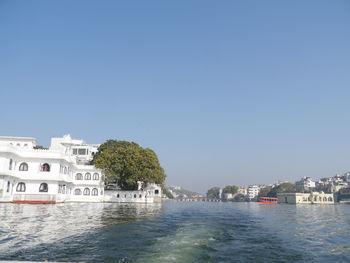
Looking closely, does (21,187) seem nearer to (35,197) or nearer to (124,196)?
(35,197)

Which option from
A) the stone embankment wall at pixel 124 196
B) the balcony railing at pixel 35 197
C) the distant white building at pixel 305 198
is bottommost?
the distant white building at pixel 305 198

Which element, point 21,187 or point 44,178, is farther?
point 44,178

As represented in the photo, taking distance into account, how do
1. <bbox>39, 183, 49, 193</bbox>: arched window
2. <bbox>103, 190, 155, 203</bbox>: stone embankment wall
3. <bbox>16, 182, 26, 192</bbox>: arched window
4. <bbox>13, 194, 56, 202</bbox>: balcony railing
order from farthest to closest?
<bbox>103, 190, 155, 203</bbox>: stone embankment wall → <bbox>39, 183, 49, 193</bbox>: arched window → <bbox>16, 182, 26, 192</bbox>: arched window → <bbox>13, 194, 56, 202</bbox>: balcony railing

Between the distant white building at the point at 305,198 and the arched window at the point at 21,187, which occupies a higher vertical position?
the arched window at the point at 21,187

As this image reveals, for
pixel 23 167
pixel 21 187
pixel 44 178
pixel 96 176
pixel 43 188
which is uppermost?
pixel 23 167

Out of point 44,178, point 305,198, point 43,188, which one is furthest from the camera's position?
point 305,198

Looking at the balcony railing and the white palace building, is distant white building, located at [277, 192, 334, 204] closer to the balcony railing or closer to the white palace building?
the white palace building

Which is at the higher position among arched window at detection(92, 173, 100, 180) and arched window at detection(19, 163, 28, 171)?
arched window at detection(19, 163, 28, 171)

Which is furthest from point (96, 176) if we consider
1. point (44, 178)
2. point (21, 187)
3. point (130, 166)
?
point (21, 187)

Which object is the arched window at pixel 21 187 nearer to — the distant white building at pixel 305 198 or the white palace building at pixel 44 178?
the white palace building at pixel 44 178

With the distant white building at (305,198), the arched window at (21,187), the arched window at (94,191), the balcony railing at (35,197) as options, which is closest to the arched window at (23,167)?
the arched window at (21,187)

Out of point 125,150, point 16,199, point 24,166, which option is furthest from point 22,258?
point 125,150

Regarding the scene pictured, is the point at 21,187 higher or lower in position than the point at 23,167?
lower

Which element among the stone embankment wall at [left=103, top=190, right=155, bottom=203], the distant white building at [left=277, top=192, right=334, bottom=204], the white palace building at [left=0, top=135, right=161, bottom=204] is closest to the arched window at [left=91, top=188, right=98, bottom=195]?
the white palace building at [left=0, top=135, right=161, bottom=204]
